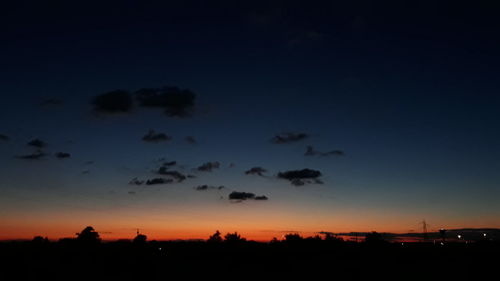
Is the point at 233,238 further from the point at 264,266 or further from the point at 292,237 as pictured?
the point at 264,266

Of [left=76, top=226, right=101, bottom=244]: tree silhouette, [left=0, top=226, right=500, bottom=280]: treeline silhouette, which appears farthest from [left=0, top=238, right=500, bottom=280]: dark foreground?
[left=76, top=226, right=101, bottom=244]: tree silhouette

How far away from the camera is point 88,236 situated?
513 ft

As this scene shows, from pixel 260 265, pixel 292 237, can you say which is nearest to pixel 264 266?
pixel 260 265

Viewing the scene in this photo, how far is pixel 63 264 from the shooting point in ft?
264

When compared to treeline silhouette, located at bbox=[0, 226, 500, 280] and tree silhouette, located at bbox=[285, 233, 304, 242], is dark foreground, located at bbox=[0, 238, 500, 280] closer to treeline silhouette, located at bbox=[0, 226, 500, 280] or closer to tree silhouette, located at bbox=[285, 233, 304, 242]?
treeline silhouette, located at bbox=[0, 226, 500, 280]

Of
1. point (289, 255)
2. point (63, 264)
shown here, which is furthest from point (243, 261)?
point (63, 264)

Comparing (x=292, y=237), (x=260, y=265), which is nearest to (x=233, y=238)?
(x=292, y=237)

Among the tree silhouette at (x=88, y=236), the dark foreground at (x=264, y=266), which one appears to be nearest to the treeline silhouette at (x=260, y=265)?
the dark foreground at (x=264, y=266)

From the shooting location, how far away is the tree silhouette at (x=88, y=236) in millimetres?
153500

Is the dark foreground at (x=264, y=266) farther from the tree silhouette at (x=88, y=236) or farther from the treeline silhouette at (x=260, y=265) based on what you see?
the tree silhouette at (x=88, y=236)

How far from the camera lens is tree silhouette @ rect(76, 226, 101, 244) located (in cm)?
15350

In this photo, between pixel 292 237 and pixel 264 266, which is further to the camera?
pixel 292 237

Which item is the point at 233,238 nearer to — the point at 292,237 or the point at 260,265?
the point at 292,237

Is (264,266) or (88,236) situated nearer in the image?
(264,266)
